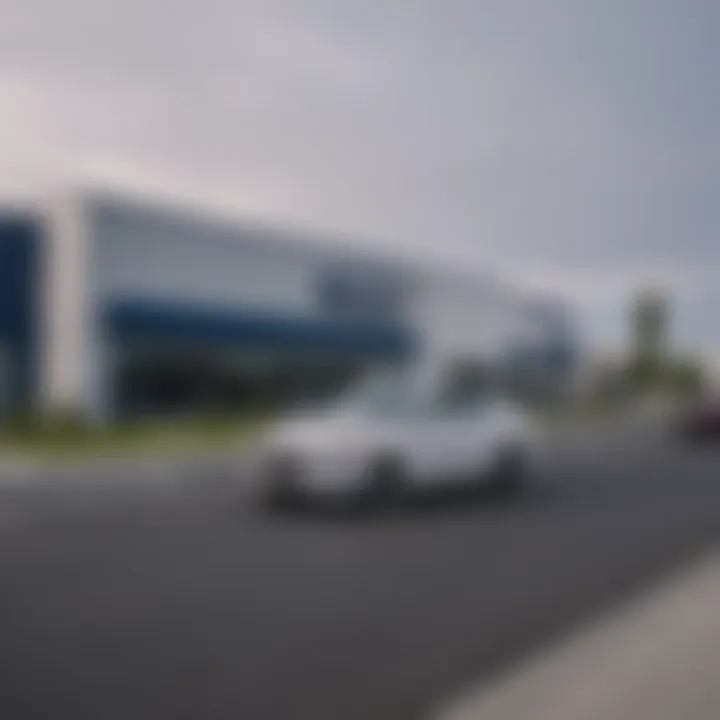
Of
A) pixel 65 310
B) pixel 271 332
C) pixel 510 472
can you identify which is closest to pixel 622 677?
pixel 271 332

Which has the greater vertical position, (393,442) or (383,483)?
(393,442)

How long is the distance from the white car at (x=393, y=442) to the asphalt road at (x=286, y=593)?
312mm

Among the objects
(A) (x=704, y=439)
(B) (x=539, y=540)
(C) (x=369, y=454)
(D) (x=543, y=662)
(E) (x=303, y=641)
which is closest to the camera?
(D) (x=543, y=662)

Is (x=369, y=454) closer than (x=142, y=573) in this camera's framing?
No

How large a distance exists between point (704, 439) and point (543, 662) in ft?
34.4

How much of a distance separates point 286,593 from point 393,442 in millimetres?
2696

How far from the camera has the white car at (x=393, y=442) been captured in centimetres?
659

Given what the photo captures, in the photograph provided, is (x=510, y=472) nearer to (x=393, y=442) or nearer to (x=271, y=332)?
(x=393, y=442)

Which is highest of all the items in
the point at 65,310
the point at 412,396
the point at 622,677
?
the point at 65,310

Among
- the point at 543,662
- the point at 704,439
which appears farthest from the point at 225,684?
the point at 704,439

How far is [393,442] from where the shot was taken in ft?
25.0

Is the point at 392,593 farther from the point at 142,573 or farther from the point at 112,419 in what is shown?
the point at 112,419

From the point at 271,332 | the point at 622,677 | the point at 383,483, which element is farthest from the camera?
the point at 383,483

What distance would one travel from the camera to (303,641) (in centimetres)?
426
